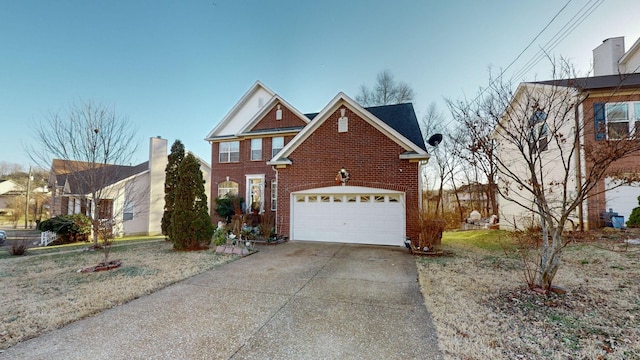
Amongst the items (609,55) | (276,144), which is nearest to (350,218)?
(276,144)

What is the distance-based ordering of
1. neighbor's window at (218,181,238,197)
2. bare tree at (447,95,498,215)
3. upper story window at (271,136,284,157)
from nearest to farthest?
bare tree at (447,95,498,215), upper story window at (271,136,284,157), neighbor's window at (218,181,238,197)

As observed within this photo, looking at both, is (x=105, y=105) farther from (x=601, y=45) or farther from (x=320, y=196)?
(x=601, y=45)

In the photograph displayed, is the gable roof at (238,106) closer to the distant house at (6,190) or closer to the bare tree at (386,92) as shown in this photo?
the bare tree at (386,92)

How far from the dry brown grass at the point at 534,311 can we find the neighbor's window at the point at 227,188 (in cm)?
1241

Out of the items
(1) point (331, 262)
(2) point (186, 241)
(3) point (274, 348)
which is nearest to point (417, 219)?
(1) point (331, 262)

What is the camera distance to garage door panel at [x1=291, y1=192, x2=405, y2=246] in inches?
407

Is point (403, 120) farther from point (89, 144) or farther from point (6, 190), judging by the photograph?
point (6, 190)

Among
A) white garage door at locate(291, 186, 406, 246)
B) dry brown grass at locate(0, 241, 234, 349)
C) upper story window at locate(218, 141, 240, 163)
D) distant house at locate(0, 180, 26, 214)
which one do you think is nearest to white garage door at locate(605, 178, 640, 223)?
white garage door at locate(291, 186, 406, 246)

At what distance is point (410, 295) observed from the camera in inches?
200

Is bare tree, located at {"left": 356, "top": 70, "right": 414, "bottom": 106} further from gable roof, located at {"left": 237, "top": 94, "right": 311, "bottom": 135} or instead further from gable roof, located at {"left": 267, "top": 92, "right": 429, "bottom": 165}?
gable roof, located at {"left": 237, "top": 94, "right": 311, "bottom": 135}

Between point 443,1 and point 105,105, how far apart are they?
1425 centimetres

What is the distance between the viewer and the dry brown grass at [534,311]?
10.4 feet

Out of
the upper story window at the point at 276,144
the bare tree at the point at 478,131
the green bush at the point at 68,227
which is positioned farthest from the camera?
the upper story window at the point at 276,144

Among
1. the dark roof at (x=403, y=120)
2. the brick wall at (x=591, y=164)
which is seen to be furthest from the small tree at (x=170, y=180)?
the brick wall at (x=591, y=164)
